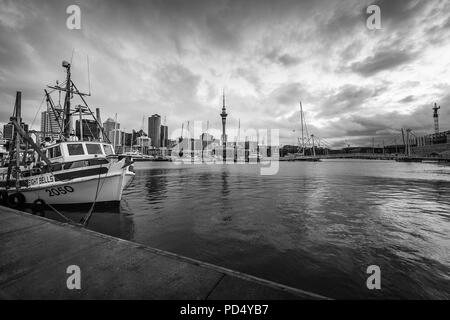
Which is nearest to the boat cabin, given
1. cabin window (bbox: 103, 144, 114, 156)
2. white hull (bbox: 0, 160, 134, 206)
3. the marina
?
cabin window (bbox: 103, 144, 114, 156)

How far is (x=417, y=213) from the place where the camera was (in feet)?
37.8

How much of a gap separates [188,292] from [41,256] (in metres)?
3.47

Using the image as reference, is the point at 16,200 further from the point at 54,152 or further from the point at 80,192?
the point at 80,192

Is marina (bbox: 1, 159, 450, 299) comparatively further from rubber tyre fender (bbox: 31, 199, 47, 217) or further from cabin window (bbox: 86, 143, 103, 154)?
cabin window (bbox: 86, 143, 103, 154)

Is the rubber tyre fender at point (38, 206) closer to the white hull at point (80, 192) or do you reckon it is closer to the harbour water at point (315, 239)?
the white hull at point (80, 192)

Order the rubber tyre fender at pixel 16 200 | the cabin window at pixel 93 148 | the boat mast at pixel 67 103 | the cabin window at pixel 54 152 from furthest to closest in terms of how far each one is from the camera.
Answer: the boat mast at pixel 67 103, the cabin window at pixel 93 148, the cabin window at pixel 54 152, the rubber tyre fender at pixel 16 200

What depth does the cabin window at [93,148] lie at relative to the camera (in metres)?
14.1

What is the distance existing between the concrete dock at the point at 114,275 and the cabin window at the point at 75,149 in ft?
32.4

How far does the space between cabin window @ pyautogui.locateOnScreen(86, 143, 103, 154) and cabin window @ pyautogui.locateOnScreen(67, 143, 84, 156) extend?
400mm

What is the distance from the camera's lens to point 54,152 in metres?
13.7

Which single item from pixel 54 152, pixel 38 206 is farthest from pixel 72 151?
pixel 38 206

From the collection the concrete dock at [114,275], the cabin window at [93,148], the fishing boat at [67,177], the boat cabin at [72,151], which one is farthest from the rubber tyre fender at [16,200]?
the concrete dock at [114,275]

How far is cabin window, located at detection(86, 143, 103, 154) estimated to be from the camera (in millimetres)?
14094

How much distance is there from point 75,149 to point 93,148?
102 centimetres
